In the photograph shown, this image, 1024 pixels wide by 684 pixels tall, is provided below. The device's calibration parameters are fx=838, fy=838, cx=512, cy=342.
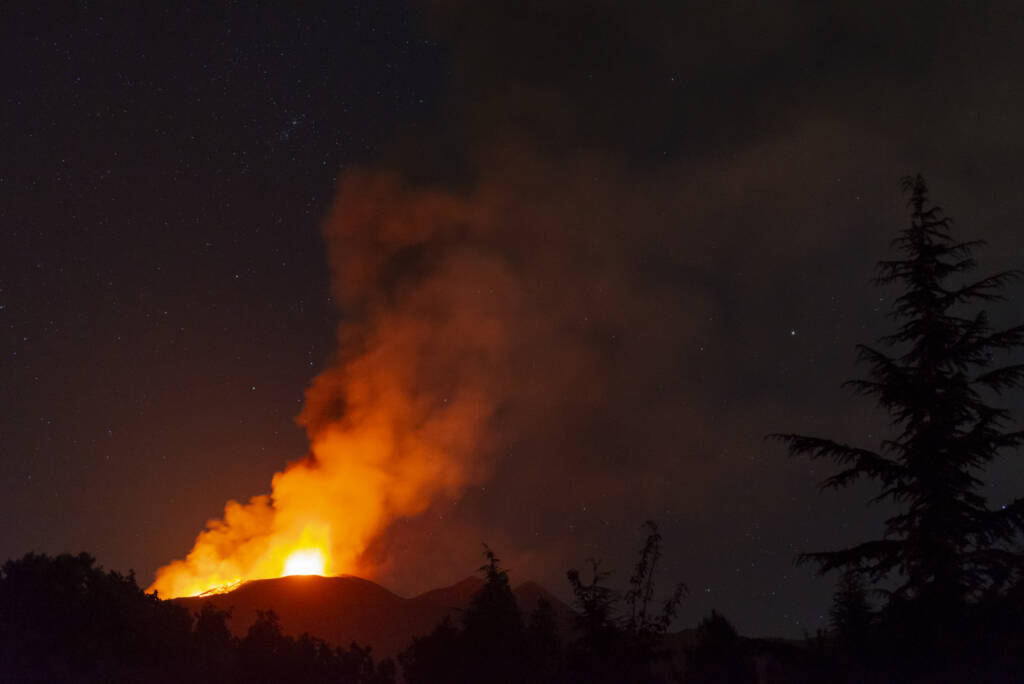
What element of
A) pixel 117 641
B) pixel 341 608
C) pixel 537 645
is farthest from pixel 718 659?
pixel 341 608

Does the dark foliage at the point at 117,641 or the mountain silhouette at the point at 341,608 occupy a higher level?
the mountain silhouette at the point at 341,608

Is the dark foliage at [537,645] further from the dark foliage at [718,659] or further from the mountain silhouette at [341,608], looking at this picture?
the mountain silhouette at [341,608]

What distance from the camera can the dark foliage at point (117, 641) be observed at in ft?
103

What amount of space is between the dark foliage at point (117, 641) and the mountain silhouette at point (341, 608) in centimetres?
8107

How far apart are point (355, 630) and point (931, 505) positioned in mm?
146340

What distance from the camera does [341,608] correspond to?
152125mm

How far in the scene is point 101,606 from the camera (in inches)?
1347

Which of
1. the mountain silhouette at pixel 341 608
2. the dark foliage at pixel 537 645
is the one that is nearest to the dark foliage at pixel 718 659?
the dark foliage at pixel 537 645

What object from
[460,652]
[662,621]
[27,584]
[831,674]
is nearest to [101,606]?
[27,584]

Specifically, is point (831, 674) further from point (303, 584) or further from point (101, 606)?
point (303, 584)

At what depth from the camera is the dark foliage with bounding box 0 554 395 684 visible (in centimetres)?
3142

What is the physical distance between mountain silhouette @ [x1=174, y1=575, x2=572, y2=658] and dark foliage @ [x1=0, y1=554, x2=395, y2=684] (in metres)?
81.1

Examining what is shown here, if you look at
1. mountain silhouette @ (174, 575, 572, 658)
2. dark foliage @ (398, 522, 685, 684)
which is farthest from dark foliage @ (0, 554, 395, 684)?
mountain silhouette @ (174, 575, 572, 658)

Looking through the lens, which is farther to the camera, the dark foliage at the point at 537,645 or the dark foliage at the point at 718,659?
the dark foliage at the point at 718,659
